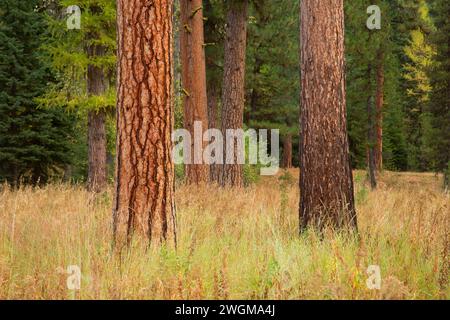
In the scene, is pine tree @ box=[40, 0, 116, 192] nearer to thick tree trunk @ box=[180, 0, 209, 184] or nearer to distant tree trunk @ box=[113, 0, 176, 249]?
thick tree trunk @ box=[180, 0, 209, 184]

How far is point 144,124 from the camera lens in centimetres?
524

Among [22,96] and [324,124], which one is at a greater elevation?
[22,96]

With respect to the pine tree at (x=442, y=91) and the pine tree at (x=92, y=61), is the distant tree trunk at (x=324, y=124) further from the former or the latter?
the pine tree at (x=442, y=91)

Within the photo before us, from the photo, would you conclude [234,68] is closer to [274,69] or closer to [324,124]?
[324,124]

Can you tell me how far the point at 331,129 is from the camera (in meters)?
6.52

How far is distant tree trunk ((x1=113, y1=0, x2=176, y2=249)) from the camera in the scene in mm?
5250

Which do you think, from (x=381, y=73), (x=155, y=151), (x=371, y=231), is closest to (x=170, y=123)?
(x=155, y=151)

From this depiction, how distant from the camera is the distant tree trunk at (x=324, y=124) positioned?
649 cm

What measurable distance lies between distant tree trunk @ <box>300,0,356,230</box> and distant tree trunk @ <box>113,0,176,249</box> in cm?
200

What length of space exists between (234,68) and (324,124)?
7.81 metres

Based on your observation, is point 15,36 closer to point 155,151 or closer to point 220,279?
point 155,151

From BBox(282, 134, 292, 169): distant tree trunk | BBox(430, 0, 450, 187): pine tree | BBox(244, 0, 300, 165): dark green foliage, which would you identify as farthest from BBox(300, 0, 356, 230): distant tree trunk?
BBox(282, 134, 292, 169): distant tree trunk

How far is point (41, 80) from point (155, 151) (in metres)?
14.6

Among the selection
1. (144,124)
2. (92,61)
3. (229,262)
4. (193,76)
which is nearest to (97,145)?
(92,61)
